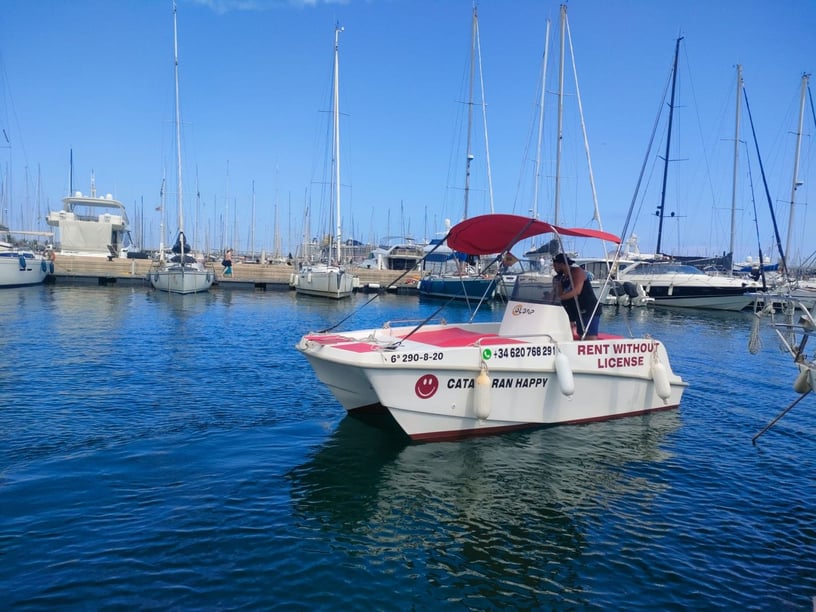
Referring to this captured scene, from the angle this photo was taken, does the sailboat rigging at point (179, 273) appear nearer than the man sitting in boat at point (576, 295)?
No

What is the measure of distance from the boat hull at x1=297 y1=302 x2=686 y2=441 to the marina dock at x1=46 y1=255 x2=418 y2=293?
3037 cm

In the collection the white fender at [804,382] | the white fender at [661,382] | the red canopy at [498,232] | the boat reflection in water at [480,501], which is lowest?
the boat reflection in water at [480,501]

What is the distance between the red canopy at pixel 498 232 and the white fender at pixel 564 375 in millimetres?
2240

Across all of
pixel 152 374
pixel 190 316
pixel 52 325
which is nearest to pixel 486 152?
pixel 190 316

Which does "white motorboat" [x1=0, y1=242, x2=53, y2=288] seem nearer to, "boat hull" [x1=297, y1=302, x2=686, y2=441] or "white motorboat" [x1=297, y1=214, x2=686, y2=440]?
"white motorboat" [x1=297, y1=214, x2=686, y2=440]

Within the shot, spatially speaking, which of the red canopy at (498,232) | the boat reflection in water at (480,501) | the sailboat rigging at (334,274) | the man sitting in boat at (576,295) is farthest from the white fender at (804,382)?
the sailboat rigging at (334,274)

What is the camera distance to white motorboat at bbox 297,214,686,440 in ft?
28.0

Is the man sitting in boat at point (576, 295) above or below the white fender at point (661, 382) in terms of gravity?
above

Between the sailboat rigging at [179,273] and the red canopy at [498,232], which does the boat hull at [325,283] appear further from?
the red canopy at [498,232]

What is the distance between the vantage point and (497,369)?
29.0 ft

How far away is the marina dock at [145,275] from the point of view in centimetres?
4331

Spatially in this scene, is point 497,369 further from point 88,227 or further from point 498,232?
point 88,227

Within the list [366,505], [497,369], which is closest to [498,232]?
[497,369]

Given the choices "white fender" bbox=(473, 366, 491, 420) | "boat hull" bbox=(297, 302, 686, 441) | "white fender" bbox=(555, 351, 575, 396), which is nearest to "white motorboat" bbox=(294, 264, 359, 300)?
"boat hull" bbox=(297, 302, 686, 441)
